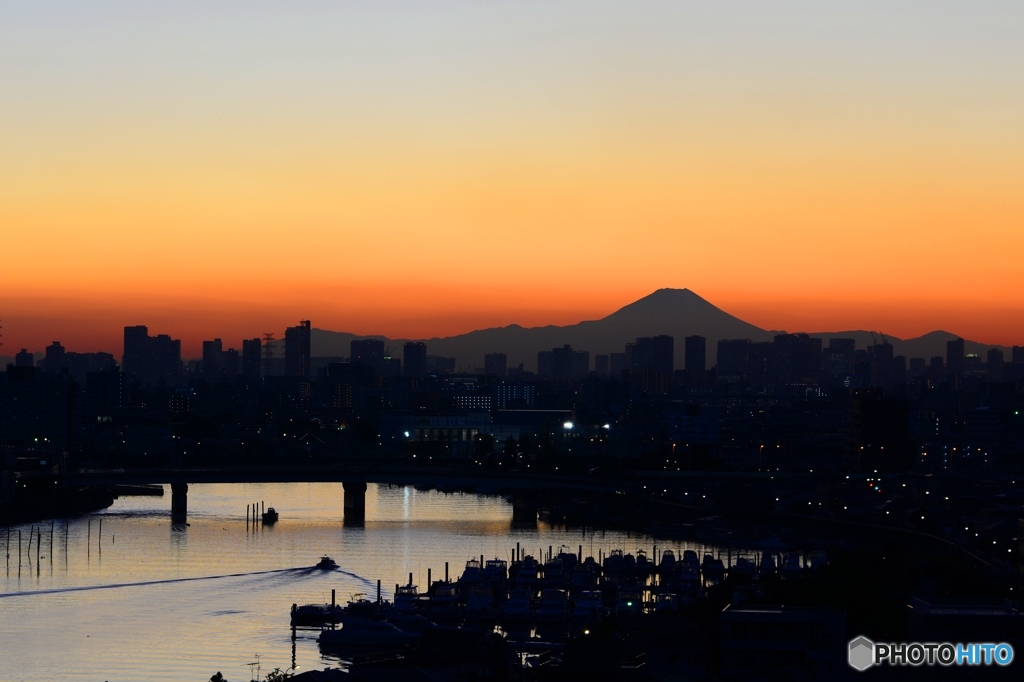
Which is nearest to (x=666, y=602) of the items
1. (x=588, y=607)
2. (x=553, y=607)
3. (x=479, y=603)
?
(x=588, y=607)

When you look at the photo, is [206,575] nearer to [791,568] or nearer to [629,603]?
[629,603]

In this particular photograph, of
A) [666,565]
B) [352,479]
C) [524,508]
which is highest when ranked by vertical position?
[352,479]

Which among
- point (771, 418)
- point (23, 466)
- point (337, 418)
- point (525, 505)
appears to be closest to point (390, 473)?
point (525, 505)

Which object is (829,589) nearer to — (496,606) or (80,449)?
(496,606)

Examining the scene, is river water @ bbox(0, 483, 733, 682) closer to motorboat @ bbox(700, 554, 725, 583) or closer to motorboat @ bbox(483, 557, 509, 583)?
motorboat @ bbox(483, 557, 509, 583)

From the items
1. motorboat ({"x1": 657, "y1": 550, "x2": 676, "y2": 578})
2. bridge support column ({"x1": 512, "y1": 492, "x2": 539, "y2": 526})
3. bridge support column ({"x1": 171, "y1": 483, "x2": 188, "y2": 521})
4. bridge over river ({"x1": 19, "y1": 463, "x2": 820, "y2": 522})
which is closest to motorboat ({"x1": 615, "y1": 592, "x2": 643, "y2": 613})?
motorboat ({"x1": 657, "y1": 550, "x2": 676, "y2": 578})

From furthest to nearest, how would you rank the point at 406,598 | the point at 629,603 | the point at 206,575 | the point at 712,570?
the point at 712,570
the point at 206,575
the point at 629,603
the point at 406,598
